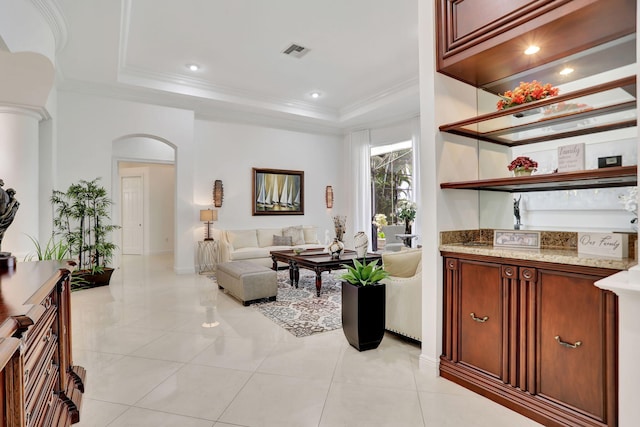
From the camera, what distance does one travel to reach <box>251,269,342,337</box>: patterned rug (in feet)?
11.4

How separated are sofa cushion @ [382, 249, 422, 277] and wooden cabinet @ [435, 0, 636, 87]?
1.56 m

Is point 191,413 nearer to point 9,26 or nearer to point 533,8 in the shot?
point 533,8

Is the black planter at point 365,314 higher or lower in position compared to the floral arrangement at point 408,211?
lower

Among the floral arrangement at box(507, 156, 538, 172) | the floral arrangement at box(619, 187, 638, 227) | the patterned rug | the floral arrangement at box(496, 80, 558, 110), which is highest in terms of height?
the floral arrangement at box(496, 80, 558, 110)

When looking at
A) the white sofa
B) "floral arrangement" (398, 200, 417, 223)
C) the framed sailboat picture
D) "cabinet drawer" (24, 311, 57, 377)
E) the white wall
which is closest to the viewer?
"cabinet drawer" (24, 311, 57, 377)

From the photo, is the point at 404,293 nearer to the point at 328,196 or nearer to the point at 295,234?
the point at 295,234

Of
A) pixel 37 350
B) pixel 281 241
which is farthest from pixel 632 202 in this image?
pixel 281 241

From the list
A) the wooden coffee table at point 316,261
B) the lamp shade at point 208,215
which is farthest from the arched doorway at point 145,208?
the wooden coffee table at point 316,261

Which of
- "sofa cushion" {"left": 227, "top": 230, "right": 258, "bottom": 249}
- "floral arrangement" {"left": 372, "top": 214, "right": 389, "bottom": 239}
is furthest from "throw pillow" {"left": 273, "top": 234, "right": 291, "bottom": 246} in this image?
"floral arrangement" {"left": 372, "top": 214, "right": 389, "bottom": 239}

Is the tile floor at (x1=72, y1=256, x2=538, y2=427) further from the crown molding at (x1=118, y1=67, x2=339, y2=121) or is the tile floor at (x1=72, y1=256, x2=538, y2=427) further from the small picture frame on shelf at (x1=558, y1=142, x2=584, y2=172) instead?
the crown molding at (x1=118, y1=67, x2=339, y2=121)

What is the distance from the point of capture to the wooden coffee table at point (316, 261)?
4699 millimetres

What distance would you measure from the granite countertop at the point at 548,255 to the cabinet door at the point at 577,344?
3.2 inches

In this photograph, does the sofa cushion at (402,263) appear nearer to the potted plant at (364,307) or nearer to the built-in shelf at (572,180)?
the potted plant at (364,307)

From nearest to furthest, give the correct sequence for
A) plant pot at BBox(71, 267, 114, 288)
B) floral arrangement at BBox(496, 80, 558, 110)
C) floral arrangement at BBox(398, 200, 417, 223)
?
floral arrangement at BBox(496, 80, 558, 110)
plant pot at BBox(71, 267, 114, 288)
floral arrangement at BBox(398, 200, 417, 223)
